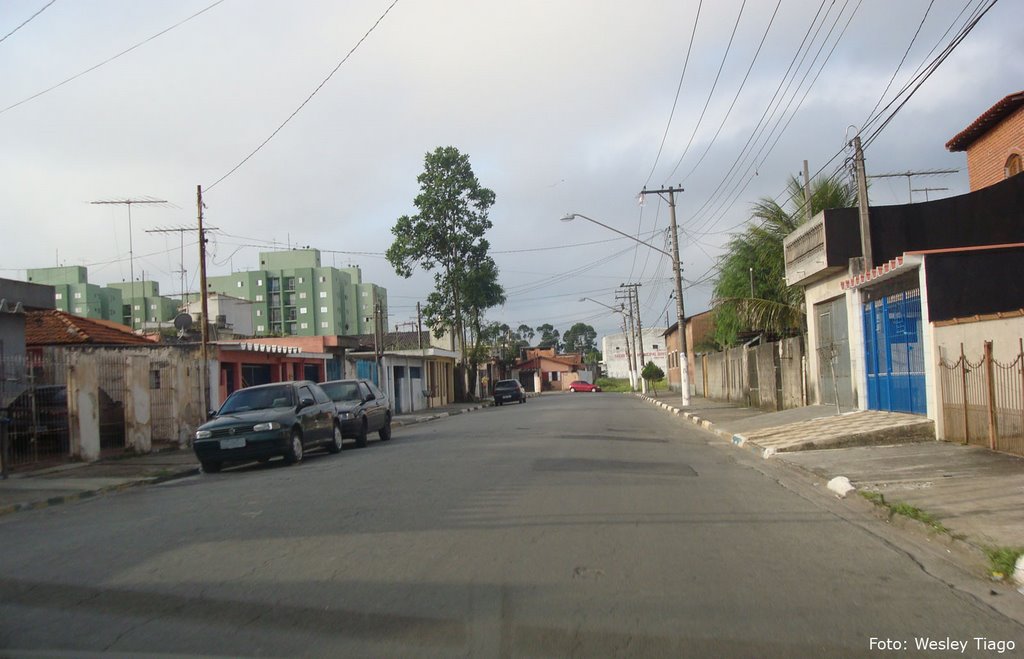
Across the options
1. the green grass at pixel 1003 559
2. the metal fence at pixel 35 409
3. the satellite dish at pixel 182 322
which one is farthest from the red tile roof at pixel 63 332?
the green grass at pixel 1003 559

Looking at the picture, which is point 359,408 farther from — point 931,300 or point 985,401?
point 985,401

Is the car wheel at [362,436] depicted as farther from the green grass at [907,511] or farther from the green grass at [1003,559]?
the green grass at [1003,559]

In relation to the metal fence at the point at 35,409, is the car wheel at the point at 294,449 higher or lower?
lower

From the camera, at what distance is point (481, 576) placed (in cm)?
636

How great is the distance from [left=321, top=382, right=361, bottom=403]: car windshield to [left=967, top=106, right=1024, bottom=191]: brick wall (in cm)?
1982

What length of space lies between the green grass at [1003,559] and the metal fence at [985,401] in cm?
529

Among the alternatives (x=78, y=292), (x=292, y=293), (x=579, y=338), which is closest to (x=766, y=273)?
(x=78, y=292)

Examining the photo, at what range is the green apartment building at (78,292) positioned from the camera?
73750mm

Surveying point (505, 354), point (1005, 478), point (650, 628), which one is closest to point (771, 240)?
point (1005, 478)

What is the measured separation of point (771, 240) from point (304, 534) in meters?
24.6

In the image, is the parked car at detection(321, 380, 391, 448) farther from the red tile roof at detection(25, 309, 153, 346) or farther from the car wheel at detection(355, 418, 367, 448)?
the red tile roof at detection(25, 309, 153, 346)

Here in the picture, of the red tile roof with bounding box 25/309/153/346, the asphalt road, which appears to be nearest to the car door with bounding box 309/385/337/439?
the asphalt road

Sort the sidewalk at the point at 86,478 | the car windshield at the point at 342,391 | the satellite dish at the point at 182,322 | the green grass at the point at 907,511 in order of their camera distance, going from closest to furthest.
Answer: the green grass at the point at 907,511, the sidewalk at the point at 86,478, the car windshield at the point at 342,391, the satellite dish at the point at 182,322

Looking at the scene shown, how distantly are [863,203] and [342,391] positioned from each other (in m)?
12.7
